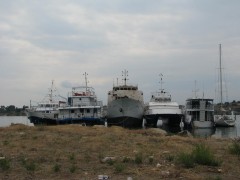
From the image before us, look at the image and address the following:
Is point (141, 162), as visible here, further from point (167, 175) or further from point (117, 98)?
point (117, 98)

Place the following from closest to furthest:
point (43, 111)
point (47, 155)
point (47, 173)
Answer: point (47, 173) < point (47, 155) < point (43, 111)

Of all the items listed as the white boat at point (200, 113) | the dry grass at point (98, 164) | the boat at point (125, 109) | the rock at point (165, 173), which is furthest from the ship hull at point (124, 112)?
the rock at point (165, 173)

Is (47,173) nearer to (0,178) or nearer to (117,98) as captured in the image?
(0,178)

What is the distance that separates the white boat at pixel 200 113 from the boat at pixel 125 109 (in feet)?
23.6

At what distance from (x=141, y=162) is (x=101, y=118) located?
156ft

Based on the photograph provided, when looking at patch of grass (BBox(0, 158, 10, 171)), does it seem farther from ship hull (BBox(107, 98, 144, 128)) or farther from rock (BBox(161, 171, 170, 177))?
ship hull (BBox(107, 98, 144, 128))

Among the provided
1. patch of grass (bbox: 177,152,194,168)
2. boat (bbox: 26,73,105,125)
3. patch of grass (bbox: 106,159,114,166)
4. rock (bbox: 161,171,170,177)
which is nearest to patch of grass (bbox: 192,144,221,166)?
patch of grass (bbox: 177,152,194,168)

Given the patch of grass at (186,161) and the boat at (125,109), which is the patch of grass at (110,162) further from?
the boat at (125,109)

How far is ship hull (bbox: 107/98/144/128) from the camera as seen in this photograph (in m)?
60.6

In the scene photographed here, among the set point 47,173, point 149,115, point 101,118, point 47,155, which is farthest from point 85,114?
point 47,173

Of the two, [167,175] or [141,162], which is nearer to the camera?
[167,175]

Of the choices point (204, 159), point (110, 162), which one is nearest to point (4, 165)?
point (110, 162)

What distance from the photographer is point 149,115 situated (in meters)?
64.2

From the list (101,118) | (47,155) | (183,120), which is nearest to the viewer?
(47,155)
